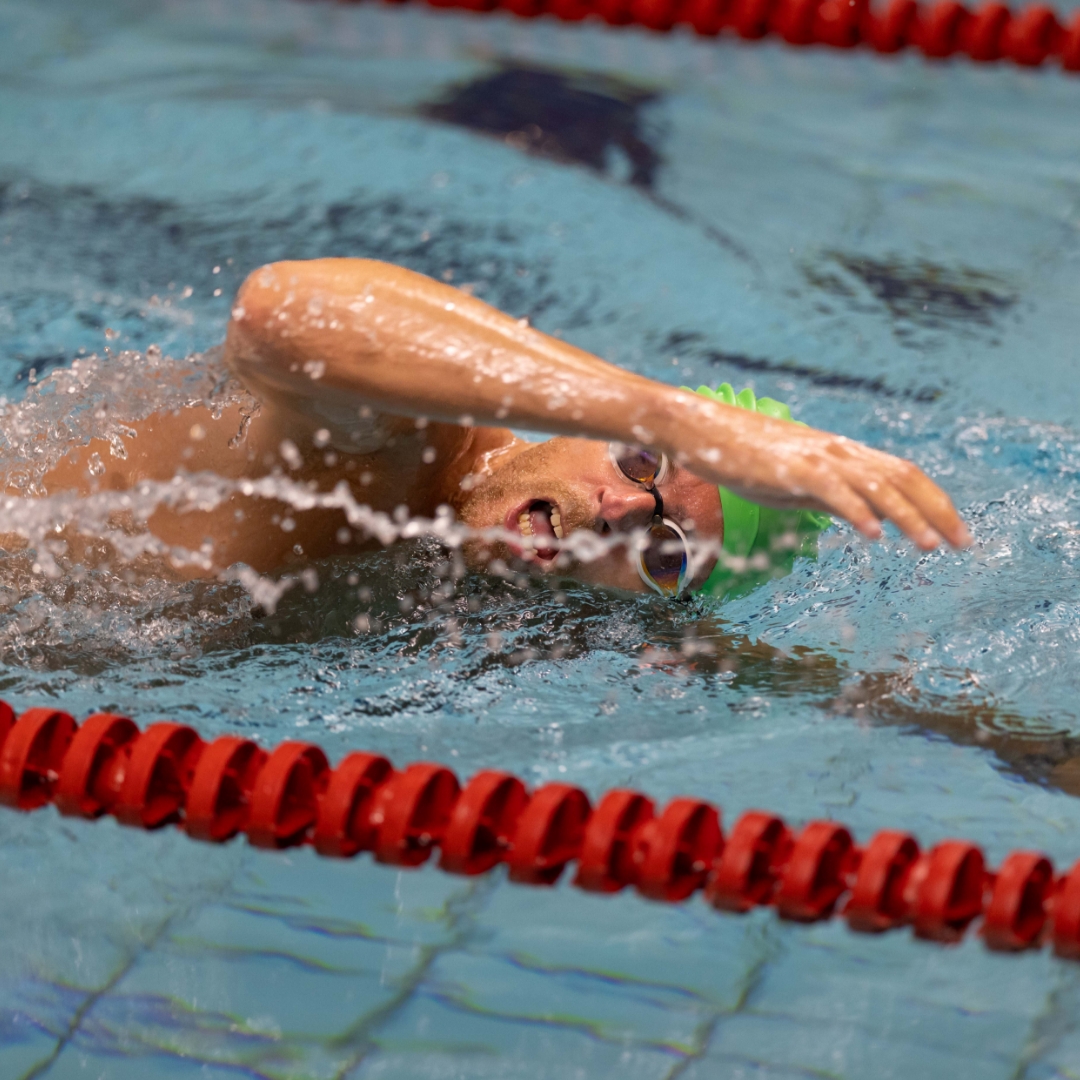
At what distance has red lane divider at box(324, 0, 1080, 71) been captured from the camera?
4402 millimetres

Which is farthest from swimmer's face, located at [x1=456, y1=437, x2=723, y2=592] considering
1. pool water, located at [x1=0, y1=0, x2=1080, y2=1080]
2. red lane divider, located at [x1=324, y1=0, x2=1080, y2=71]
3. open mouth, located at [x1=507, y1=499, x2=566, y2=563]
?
red lane divider, located at [x1=324, y1=0, x2=1080, y2=71]

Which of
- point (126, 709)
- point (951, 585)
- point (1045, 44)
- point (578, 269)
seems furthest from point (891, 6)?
point (126, 709)

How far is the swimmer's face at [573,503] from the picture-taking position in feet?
6.59

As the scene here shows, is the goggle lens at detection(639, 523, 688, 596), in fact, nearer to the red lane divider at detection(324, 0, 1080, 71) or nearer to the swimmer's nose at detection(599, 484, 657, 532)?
the swimmer's nose at detection(599, 484, 657, 532)

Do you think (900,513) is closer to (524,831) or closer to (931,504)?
(931,504)

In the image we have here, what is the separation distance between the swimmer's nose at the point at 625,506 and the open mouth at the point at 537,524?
70 millimetres

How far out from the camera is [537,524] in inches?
79.7

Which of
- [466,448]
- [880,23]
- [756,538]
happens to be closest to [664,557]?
[756,538]

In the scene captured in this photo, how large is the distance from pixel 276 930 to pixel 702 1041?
1.80 ft

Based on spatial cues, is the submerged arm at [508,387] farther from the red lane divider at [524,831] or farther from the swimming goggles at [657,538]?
the swimming goggles at [657,538]

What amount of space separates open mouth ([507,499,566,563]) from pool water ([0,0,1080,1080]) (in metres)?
0.17

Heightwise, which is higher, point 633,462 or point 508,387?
point 508,387

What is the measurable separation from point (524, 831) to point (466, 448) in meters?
0.75

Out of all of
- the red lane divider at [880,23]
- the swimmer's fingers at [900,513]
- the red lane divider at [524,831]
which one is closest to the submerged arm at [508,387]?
the swimmer's fingers at [900,513]
